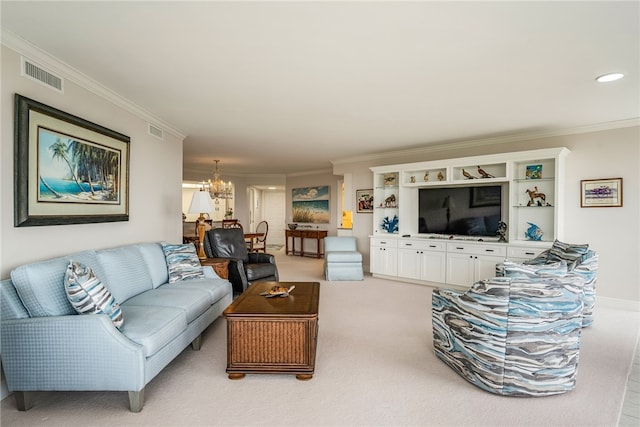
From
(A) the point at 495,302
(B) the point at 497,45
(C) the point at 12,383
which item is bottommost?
(C) the point at 12,383

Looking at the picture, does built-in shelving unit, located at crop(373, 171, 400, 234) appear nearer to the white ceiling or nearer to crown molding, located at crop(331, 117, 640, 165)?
crown molding, located at crop(331, 117, 640, 165)

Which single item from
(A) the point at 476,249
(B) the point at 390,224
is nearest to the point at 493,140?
(A) the point at 476,249

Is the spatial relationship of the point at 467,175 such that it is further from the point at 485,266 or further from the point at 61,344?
the point at 61,344

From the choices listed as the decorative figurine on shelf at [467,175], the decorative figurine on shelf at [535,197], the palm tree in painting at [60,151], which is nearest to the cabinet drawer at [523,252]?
the decorative figurine on shelf at [535,197]

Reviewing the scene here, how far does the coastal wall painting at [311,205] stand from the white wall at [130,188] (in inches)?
191

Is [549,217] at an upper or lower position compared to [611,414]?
upper

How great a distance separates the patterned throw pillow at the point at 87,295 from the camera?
212cm

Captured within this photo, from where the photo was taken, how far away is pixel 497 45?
7.71ft

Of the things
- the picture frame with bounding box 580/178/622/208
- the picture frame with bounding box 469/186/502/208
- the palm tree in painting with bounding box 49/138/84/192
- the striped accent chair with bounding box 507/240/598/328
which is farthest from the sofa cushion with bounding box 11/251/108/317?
the picture frame with bounding box 580/178/622/208

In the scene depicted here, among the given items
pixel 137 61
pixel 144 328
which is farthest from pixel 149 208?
pixel 144 328

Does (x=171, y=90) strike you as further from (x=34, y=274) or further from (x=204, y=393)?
(x=204, y=393)

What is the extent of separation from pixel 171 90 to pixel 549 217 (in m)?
5.20

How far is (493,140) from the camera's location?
5250 mm

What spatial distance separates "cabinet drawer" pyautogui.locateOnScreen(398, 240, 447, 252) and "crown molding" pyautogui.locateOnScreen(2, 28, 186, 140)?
431cm
